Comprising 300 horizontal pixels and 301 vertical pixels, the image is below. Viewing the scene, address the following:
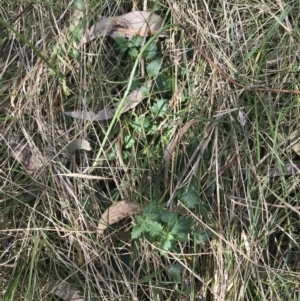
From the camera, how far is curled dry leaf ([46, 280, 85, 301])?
5.97 feet

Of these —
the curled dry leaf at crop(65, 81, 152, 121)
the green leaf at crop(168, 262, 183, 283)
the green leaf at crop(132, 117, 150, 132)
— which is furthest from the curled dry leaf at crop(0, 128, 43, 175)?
the green leaf at crop(168, 262, 183, 283)

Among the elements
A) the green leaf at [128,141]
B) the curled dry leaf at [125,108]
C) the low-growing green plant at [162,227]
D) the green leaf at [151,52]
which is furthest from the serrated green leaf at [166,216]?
the green leaf at [151,52]

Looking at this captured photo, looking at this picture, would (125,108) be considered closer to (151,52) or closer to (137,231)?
(151,52)

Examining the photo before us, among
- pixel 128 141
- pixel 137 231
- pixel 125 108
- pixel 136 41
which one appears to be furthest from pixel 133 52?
pixel 137 231

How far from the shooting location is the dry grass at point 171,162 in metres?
1.77

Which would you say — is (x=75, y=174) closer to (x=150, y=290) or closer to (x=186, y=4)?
(x=150, y=290)

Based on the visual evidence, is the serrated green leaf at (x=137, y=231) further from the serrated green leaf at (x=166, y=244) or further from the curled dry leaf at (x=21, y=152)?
the curled dry leaf at (x=21, y=152)

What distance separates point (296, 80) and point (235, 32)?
27cm

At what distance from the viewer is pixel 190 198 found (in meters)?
1.74

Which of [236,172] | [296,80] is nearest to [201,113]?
[236,172]

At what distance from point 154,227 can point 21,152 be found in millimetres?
557

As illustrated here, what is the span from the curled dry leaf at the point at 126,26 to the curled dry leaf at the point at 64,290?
854 millimetres

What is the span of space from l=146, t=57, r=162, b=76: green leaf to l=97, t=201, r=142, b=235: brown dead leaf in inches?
18.1

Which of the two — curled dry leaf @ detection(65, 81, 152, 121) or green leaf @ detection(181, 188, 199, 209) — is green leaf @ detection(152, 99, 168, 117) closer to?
curled dry leaf @ detection(65, 81, 152, 121)
